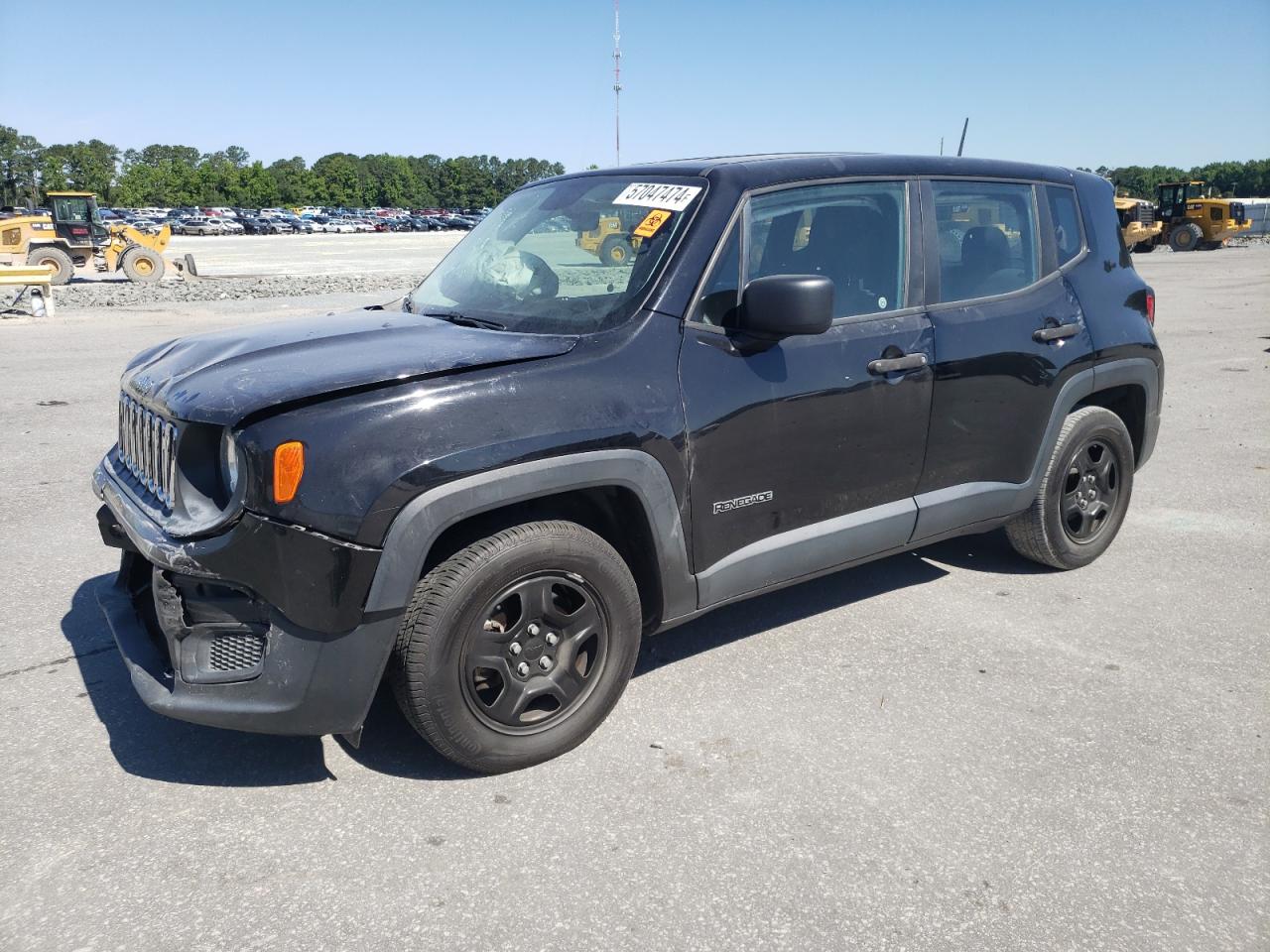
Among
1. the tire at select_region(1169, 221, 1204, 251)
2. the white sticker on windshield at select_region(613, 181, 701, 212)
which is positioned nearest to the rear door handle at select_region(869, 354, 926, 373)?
the white sticker on windshield at select_region(613, 181, 701, 212)

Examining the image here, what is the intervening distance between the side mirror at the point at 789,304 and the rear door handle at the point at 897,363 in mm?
487

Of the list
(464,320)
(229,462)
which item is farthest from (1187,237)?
(229,462)

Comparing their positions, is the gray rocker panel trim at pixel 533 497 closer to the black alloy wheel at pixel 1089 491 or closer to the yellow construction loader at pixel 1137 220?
the black alloy wheel at pixel 1089 491

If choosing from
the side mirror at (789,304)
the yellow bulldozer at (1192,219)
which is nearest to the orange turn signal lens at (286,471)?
the side mirror at (789,304)

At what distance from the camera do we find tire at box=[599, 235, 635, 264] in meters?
3.49

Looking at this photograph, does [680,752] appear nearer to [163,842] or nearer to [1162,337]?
[163,842]

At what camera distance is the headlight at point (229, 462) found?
2.69 m

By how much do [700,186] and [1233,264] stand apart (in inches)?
1324

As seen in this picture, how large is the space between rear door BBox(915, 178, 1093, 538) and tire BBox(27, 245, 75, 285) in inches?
1055

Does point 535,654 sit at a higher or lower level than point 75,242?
lower

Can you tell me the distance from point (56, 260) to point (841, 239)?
2724 centimetres

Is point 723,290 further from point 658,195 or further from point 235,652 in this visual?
point 235,652

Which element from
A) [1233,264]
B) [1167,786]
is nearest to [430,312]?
[1167,786]

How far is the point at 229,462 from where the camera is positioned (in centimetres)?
274
